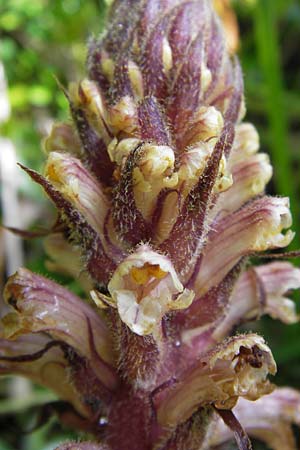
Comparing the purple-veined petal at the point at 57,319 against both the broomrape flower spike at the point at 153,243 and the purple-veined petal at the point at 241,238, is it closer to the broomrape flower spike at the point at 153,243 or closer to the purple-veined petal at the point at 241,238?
the broomrape flower spike at the point at 153,243

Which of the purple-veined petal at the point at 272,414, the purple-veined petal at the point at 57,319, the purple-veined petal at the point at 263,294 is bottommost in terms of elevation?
the purple-veined petal at the point at 272,414

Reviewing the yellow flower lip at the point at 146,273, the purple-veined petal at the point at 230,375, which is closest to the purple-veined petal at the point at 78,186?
the yellow flower lip at the point at 146,273

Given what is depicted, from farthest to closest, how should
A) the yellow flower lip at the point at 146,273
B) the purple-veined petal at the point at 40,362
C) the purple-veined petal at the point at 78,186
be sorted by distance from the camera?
1. the purple-veined petal at the point at 40,362
2. the purple-veined petal at the point at 78,186
3. the yellow flower lip at the point at 146,273

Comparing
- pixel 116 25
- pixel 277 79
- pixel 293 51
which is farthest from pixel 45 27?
pixel 116 25

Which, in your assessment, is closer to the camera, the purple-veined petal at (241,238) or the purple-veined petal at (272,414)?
the purple-veined petal at (241,238)

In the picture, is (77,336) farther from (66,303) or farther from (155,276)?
(155,276)

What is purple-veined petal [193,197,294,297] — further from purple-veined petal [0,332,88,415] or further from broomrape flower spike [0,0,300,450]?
purple-veined petal [0,332,88,415]
